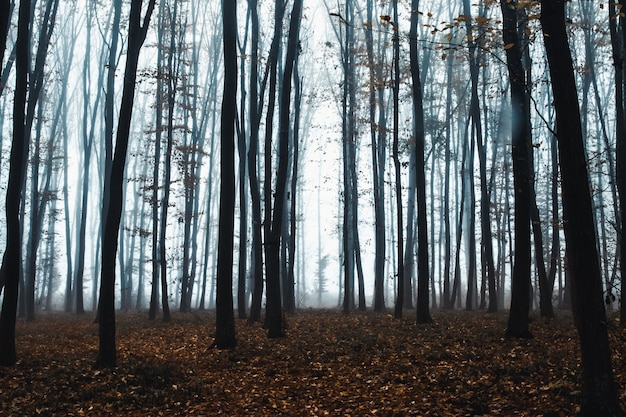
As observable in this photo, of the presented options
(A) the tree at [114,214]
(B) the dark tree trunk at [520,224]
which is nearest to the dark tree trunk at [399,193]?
(B) the dark tree trunk at [520,224]

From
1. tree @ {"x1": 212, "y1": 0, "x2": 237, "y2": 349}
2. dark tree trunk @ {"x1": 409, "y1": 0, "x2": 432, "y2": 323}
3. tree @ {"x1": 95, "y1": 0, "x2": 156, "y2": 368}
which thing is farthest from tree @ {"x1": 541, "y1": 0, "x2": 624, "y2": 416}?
dark tree trunk @ {"x1": 409, "y1": 0, "x2": 432, "y2": 323}

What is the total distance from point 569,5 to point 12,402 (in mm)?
21233

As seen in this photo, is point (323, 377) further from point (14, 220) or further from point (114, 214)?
point (14, 220)

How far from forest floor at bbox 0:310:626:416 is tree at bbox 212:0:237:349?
2.02 ft

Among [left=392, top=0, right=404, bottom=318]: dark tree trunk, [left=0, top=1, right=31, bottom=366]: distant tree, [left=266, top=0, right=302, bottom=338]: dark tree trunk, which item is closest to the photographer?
[left=0, top=1, right=31, bottom=366]: distant tree

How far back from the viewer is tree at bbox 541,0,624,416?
469 centimetres

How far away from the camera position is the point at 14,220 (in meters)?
8.82

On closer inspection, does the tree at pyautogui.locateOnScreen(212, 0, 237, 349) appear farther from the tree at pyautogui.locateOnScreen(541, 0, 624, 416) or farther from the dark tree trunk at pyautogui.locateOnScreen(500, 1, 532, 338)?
the tree at pyautogui.locateOnScreen(541, 0, 624, 416)

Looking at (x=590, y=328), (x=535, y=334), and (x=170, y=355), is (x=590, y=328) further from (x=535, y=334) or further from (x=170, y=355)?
(x=170, y=355)

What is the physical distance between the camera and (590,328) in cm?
470

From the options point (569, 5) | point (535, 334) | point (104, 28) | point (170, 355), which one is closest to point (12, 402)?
point (170, 355)

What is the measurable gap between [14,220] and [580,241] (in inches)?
370

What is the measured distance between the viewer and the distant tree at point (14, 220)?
8531mm

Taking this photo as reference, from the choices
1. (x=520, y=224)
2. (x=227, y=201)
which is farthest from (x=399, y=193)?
(x=227, y=201)
